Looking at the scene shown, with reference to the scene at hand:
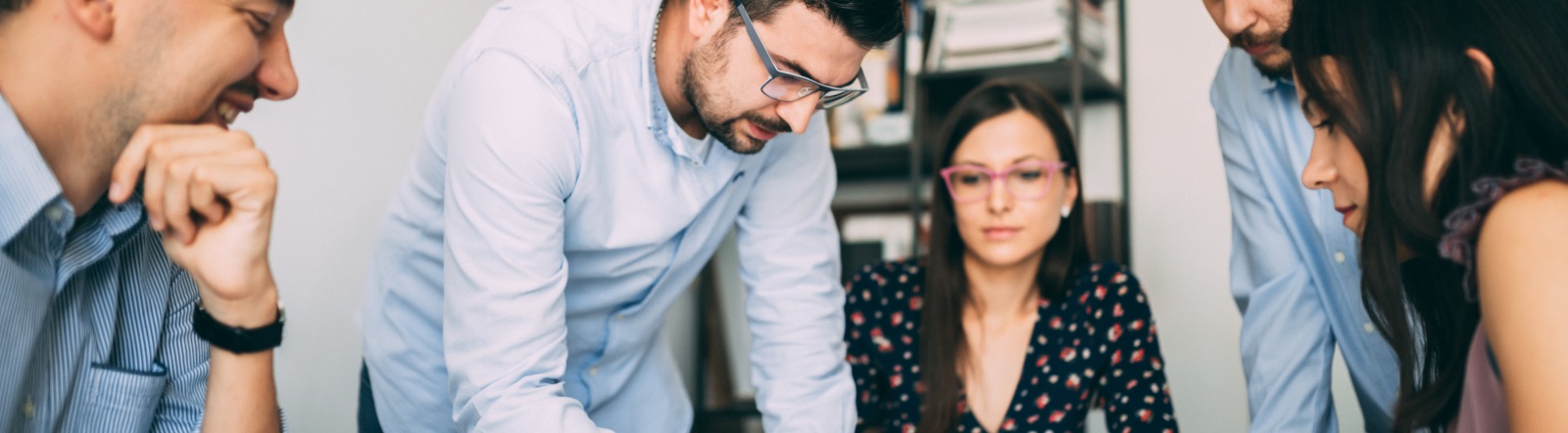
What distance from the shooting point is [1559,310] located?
2.55 feet

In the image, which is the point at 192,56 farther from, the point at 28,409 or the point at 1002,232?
the point at 1002,232

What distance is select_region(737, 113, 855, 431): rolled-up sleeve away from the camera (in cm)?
148

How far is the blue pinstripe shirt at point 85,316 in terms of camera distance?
85 centimetres

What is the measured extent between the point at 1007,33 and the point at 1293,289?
126 centimetres

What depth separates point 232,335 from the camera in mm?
978

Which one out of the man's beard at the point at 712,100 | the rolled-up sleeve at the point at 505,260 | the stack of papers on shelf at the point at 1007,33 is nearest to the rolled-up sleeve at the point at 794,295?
the man's beard at the point at 712,100

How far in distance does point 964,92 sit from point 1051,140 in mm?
763

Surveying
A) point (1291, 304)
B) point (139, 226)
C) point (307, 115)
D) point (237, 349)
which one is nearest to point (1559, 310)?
point (1291, 304)

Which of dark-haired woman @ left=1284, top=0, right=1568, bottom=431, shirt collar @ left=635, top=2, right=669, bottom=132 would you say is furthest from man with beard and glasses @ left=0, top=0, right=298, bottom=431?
dark-haired woman @ left=1284, top=0, right=1568, bottom=431

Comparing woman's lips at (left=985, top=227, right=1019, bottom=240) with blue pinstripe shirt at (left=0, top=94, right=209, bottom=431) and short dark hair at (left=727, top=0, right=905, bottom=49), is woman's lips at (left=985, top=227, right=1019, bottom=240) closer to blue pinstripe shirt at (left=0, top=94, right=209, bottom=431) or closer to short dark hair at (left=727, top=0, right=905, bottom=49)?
short dark hair at (left=727, top=0, right=905, bottom=49)

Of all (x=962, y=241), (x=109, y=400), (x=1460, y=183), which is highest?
(x=1460, y=183)

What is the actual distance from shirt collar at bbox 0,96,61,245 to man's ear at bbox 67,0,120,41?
0.08 metres

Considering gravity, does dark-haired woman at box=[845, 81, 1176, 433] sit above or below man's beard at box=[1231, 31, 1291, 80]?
below

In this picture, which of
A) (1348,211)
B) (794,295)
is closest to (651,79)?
(794,295)
